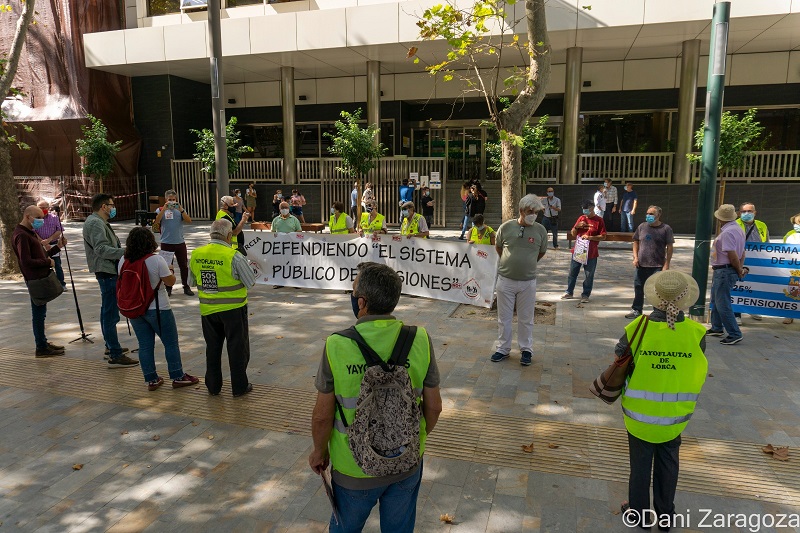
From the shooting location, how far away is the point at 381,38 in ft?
60.8

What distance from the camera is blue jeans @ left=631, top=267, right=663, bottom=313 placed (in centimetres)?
851

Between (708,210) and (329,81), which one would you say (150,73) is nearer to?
(329,81)

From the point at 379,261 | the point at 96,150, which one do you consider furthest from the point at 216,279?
the point at 96,150

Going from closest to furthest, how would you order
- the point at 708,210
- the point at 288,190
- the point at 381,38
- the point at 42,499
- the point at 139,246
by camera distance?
1. the point at 42,499
2. the point at 139,246
3. the point at 708,210
4. the point at 381,38
5. the point at 288,190

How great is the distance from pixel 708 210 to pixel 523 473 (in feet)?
18.8

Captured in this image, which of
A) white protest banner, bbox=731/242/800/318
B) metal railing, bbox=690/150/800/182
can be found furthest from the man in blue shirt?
metal railing, bbox=690/150/800/182

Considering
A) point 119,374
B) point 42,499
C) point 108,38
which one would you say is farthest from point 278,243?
point 108,38

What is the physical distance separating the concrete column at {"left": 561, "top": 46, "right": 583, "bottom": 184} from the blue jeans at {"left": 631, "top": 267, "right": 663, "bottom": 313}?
12085 millimetres

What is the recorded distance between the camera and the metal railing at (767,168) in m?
19.2

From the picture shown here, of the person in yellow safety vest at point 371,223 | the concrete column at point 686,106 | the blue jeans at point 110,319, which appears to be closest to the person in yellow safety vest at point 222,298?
the blue jeans at point 110,319

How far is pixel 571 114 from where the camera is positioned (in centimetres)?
1998

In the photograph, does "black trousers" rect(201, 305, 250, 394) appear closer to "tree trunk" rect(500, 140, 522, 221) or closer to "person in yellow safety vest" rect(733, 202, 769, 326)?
"tree trunk" rect(500, 140, 522, 221)

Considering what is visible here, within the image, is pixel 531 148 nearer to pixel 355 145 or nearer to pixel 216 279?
pixel 355 145

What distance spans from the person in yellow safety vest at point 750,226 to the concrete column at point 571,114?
11863 millimetres
